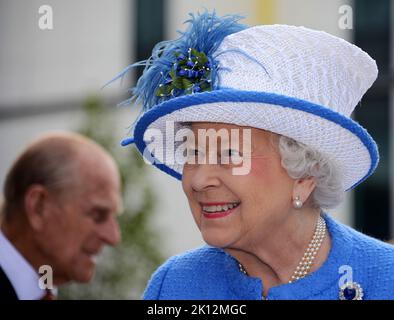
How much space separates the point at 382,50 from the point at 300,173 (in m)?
7.36

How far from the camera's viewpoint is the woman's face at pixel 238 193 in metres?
2.83

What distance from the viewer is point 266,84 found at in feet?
9.21

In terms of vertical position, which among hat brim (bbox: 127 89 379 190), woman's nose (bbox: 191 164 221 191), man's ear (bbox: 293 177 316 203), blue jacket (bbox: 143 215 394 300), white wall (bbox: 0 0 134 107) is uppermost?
hat brim (bbox: 127 89 379 190)

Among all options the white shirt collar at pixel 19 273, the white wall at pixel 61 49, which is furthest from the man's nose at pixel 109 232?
the white wall at pixel 61 49

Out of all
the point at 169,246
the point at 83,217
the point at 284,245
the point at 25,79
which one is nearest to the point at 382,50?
the point at 169,246

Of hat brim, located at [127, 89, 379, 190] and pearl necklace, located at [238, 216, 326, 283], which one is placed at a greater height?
hat brim, located at [127, 89, 379, 190]

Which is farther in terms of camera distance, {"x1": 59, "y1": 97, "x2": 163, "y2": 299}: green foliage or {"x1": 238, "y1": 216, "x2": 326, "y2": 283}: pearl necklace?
{"x1": 59, "y1": 97, "x2": 163, "y2": 299}: green foliage

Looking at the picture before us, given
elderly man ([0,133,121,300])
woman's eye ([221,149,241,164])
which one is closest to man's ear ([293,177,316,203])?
woman's eye ([221,149,241,164])

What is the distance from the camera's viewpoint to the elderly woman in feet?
9.24

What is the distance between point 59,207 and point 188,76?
69.6 inches

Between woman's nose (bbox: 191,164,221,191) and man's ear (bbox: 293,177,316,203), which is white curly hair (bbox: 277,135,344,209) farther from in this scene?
woman's nose (bbox: 191,164,221,191)

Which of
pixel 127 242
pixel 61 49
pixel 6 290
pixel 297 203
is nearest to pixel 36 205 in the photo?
pixel 6 290
